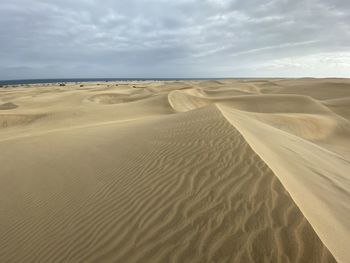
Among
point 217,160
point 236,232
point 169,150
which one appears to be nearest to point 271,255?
point 236,232

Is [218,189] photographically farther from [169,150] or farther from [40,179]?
[40,179]

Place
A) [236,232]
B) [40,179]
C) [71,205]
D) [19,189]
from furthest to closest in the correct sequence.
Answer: [40,179] < [19,189] < [71,205] < [236,232]

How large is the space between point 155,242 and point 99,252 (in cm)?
68

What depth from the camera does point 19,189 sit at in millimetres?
5797

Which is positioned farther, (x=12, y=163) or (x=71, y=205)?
(x=12, y=163)

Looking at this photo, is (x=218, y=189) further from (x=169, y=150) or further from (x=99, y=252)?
(x=169, y=150)

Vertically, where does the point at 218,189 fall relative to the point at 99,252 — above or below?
above

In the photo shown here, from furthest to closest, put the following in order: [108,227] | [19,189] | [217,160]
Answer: [19,189], [217,160], [108,227]

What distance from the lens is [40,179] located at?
20.3ft

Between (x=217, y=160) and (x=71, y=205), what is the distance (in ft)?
8.45

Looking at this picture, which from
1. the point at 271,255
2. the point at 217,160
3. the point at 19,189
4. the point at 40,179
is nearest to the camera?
the point at 271,255

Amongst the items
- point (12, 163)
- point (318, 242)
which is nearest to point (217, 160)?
point (318, 242)

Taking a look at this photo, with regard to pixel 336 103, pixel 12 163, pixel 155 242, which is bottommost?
pixel 336 103

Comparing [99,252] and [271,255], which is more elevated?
[271,255]
